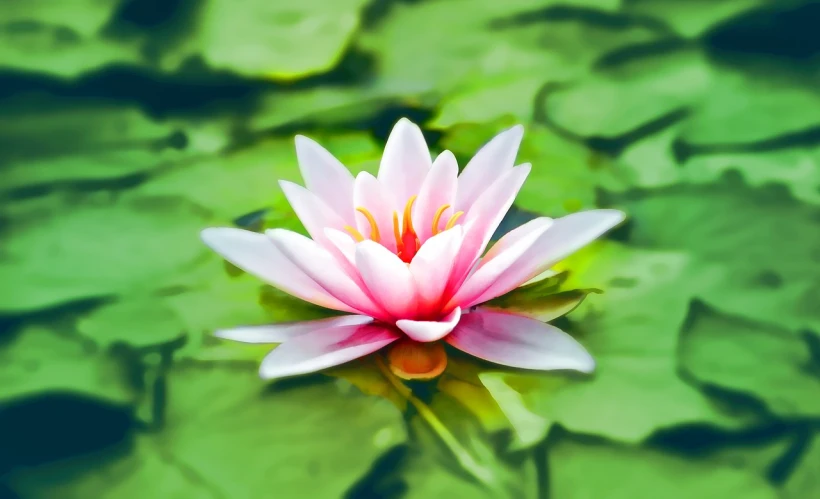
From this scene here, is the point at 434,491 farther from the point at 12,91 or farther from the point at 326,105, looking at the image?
the point at 12,91

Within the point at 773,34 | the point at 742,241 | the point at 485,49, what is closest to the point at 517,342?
the point at 742,241

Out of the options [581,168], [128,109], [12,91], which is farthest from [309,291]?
[12,91]

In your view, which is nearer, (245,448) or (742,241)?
(245,448)

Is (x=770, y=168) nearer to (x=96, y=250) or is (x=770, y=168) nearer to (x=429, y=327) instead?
(x=429, y=327)

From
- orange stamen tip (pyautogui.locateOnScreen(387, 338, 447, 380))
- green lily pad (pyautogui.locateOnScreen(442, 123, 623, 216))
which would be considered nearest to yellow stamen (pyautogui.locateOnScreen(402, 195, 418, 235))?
orange stamen tip (pyautogui.locateOnScreen(387, 338, 447, 380))

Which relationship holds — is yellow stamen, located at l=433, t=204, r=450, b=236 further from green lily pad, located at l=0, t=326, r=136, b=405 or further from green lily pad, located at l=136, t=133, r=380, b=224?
green lily pad, located at l=0, t=326, r=136, b=405

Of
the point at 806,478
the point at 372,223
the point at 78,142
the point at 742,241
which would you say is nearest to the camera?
the point at 806,478
